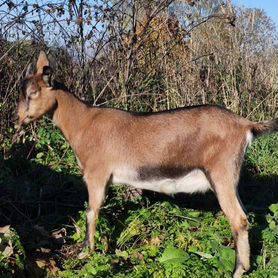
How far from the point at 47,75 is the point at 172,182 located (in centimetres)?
159

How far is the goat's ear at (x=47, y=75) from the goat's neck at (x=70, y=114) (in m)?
0.16

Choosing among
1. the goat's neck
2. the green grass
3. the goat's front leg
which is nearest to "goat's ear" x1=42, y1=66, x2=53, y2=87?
the goat's neck

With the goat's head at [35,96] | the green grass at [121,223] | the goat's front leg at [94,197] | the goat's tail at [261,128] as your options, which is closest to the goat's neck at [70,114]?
the goat's head at [35,96]

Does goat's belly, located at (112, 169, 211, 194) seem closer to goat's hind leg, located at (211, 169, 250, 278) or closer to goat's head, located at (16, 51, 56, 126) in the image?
goat's hind leg, located at (211, 169, 250, 278)

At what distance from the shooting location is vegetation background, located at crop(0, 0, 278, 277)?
4824 millimetres

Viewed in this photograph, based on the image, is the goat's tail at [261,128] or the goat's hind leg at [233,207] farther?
the goat's tail at [261,128]

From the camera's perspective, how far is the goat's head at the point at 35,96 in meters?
5.25

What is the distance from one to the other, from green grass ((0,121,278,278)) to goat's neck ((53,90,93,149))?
83 cm

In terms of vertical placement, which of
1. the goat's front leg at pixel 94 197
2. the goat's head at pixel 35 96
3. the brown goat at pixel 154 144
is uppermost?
the goat's head at pixel 35 96

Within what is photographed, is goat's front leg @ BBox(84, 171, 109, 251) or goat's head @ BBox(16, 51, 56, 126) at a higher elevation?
goat's head @ BBox(16, 51, 56, 126)

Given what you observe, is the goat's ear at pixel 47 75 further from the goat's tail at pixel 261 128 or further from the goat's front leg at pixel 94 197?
the goat's tail at pixel 261 128

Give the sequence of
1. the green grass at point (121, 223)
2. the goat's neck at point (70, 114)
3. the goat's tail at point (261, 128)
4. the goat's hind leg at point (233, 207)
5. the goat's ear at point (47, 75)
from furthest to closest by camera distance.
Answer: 1. the goat's neck at point (70, 114)
2. the goat's ear at point (47, 75)
3. the goat's tail at point (261, 128)
4. the goat's hind leg at point (233, 207)
5. the green grass at point (121, 223)

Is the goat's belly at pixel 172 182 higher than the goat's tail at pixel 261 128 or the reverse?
the reverse

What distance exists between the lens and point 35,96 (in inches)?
207
